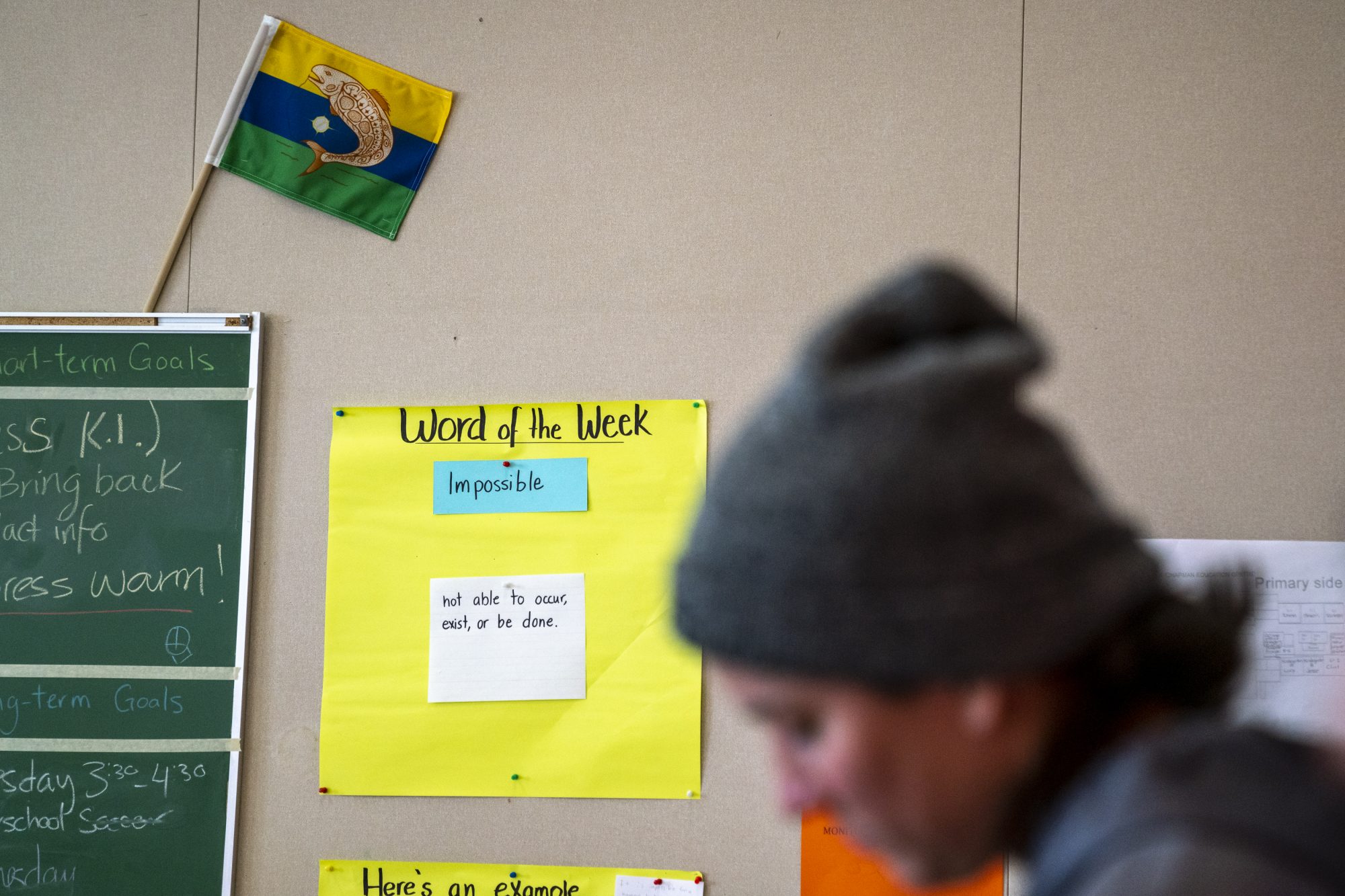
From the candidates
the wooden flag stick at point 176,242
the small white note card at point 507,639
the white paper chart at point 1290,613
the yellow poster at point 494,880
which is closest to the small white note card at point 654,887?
the yellow poster at point 494,880

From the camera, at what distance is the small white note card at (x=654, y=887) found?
1.61 meters

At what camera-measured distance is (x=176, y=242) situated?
1.73 metres

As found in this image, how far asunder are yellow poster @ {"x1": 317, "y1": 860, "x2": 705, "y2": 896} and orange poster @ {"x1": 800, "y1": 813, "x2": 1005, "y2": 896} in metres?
0.18

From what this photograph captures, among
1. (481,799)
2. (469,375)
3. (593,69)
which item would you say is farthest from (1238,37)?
(481,799)

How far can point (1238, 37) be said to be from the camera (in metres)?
1.68

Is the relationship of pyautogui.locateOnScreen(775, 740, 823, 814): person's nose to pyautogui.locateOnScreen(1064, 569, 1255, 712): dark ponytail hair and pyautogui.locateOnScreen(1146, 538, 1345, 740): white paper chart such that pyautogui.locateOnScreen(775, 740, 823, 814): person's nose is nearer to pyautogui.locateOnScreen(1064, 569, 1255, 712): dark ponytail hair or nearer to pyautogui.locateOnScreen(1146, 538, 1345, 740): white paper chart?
pyautogui.locateOnScreen(1064, 569, 1255, 712): dark ponytail hair

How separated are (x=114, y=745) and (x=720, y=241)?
130 centimetres

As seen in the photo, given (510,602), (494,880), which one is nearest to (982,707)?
(510,602)

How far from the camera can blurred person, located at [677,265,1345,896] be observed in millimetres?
459

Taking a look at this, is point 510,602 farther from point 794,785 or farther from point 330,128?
point 794,785

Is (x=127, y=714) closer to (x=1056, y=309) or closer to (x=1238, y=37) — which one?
(x=1056, y=309)

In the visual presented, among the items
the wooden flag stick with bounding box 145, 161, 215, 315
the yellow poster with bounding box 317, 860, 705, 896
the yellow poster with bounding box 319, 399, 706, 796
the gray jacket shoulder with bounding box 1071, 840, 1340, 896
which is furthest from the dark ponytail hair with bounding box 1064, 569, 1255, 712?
the wooden flag stick with bounding box 145, 161, 215, 315

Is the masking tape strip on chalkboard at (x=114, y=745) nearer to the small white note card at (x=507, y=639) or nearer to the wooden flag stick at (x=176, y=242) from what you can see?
the small white note card at (x=507, y=639)

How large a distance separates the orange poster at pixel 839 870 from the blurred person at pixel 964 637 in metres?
1.16
